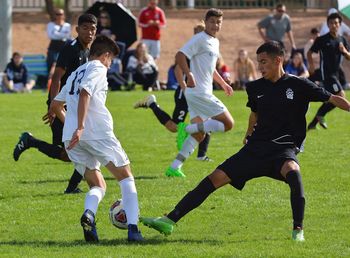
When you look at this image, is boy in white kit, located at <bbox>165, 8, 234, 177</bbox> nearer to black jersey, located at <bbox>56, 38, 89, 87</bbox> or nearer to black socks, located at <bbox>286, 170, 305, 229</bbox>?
black jersey, located at <bbox>56, 38, 89, 87</bbox>

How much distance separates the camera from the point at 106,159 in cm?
912

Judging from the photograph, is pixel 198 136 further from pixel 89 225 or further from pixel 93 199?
pixel 89 225

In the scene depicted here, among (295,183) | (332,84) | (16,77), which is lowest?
(16,77)

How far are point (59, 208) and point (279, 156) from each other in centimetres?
287

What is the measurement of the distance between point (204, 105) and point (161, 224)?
4.96 m

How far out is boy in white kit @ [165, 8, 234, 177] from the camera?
13477 mm

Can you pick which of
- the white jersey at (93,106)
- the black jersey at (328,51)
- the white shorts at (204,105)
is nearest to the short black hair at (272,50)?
the white jersey at (93,106)

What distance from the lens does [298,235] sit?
9047mm

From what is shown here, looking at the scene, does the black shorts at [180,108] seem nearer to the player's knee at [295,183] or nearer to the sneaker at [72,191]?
the sneaker at [72,191]

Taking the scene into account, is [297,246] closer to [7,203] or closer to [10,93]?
[7,203]

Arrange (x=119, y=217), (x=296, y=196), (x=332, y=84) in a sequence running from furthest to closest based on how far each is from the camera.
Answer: (x=332, y=84), (x=119, y=217), (x=296, y=196)

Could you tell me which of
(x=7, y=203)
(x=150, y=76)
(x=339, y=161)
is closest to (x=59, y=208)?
(x=7, y=203)

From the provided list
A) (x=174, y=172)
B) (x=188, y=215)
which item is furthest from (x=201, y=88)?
(x=188, y=215)

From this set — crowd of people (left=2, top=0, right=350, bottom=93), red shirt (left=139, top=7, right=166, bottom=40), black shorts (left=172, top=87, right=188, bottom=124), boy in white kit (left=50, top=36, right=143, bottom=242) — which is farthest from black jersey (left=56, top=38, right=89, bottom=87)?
red shirt (left=139, top=7, right=166, bottom=40)
